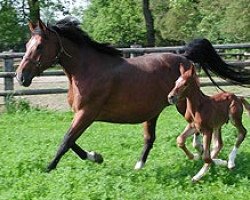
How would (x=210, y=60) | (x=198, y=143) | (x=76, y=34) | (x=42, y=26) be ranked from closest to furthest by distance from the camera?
(x=42, y=26)
(x=76, y=34)
(x=198, y=143)
(x=210, y=60)

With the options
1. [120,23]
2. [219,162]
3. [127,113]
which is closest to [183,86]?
[127,113]

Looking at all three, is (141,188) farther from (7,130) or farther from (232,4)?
(232,4)

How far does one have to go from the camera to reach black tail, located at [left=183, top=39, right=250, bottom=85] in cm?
769

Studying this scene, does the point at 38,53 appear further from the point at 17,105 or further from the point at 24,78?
the point at 17,105

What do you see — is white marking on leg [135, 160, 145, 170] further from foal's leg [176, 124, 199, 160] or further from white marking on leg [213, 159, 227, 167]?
white marking on leg [213, 159, 227, 167]

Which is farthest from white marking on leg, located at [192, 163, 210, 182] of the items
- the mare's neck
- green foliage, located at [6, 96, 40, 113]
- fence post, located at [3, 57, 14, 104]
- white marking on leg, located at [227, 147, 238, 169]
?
fence post, located at [3, 57, 14, 104]

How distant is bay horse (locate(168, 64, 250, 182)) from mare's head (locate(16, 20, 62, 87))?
1494 millimetres

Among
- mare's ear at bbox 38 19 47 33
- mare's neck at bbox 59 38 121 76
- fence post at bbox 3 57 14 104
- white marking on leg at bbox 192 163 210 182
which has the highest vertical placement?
mare's ear at bbox 38 19 47 33

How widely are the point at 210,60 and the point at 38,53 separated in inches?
96.4

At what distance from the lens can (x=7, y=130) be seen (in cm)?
1081

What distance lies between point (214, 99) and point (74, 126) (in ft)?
5.48

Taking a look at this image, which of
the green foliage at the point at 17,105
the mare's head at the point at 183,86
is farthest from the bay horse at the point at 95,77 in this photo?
the green foliage at the point at 17,105

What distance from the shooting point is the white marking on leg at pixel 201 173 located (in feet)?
20.1

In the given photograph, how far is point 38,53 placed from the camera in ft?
21.9
